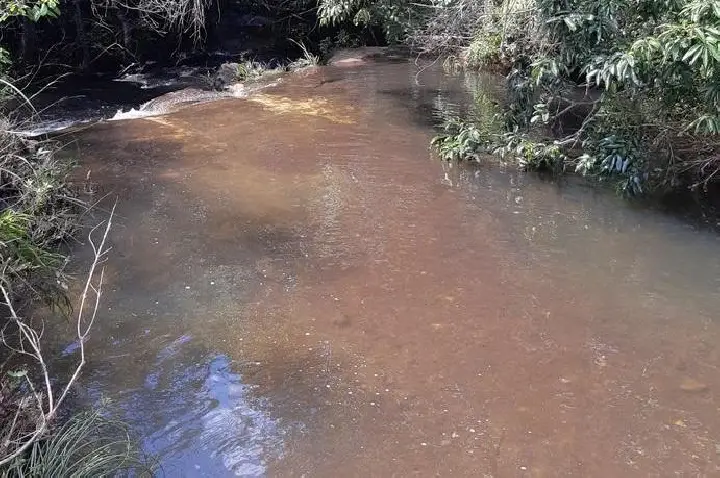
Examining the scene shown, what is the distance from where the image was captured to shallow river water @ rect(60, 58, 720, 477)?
3.36m

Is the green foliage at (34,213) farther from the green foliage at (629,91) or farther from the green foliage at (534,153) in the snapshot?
the green foliage at (534,153)

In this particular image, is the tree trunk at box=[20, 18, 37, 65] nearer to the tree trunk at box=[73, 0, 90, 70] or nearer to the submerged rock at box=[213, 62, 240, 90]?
the tree trunk at box=[73, 0, 90, 70]

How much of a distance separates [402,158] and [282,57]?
26.5ft

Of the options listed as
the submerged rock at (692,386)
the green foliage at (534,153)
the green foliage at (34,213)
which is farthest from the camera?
the green foliage at (534,153)

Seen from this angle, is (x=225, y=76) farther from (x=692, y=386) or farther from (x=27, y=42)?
(x=692, y=386)

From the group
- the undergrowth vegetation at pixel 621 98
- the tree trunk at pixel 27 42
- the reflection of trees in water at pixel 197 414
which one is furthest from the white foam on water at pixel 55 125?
the reflection of trees in water at pixel 197 414

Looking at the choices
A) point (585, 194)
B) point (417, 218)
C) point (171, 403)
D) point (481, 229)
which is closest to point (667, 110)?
point (585, 194)

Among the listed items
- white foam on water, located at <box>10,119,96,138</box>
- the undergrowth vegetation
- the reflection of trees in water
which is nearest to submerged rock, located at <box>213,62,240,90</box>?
white foam on water, located at <box>10,119,96,138</box>

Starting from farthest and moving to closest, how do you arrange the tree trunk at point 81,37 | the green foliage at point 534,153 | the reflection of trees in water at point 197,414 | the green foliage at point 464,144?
the tree trunk at point 81,37
the green foliage at point 464,144
the green foliage at point 534,153
the reflection of trees in water at point 197,414

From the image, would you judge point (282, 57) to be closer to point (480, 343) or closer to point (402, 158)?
point (402, 158)

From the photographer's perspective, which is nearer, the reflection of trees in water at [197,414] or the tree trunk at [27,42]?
the reflection of trees in water at [197,414]

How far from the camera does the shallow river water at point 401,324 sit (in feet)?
11.0

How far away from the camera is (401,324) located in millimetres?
4312

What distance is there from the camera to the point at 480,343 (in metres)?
4.12
